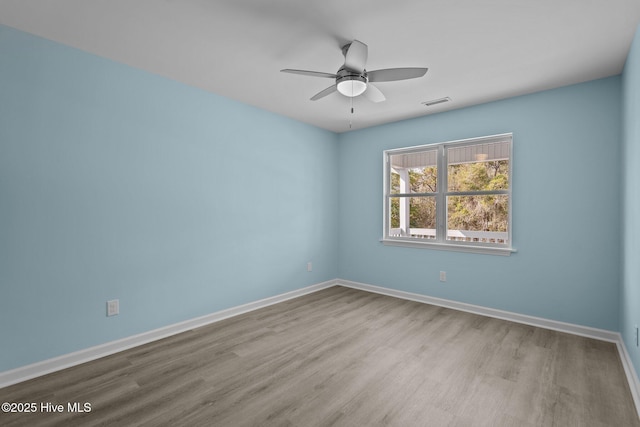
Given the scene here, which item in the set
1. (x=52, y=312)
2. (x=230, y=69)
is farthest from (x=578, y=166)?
(x=52, y=312)

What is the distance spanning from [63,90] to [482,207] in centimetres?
437

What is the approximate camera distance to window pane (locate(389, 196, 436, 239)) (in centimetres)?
428

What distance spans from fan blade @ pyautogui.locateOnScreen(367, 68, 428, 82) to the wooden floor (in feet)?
7.30

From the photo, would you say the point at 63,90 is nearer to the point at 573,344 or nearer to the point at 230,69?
the point at 230,69

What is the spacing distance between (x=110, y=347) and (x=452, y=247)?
12.5ft

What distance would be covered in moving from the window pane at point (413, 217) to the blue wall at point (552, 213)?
34 cm

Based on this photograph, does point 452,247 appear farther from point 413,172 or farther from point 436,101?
point 436,101

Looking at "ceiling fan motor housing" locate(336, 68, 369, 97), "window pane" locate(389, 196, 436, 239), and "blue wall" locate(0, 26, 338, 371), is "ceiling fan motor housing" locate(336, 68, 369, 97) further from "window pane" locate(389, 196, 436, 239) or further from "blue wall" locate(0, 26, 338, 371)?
"window pane" locate(389, 196, 436, 239)

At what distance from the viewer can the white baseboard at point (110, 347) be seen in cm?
221

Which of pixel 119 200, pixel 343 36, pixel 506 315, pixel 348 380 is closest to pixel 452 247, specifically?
pixel 506 315

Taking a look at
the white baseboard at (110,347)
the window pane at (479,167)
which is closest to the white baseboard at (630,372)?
the window pane at (479,167)

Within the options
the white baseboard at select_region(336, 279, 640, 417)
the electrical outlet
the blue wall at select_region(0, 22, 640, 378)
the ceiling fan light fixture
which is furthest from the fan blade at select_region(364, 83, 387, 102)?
the electrical outlet

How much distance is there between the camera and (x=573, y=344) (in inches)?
112

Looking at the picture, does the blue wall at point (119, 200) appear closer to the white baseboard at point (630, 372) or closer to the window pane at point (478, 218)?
the window pane at point (478, 218)
